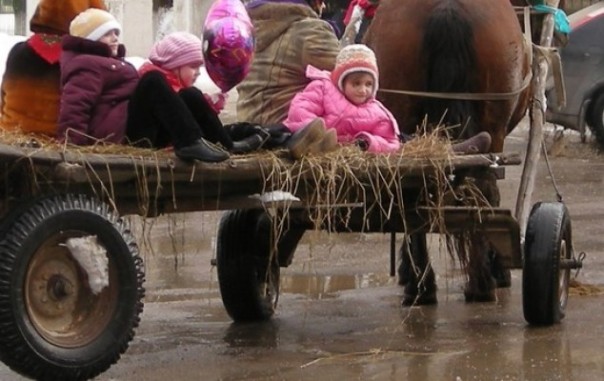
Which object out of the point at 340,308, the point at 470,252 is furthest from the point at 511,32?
the point at 340,308

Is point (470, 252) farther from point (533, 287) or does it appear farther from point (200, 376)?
point (200, 376)

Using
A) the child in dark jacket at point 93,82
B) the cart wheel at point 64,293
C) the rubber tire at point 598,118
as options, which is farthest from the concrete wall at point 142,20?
the cart wheel at point 64,293

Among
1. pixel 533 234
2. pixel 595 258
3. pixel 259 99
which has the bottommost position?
pixel 595 258

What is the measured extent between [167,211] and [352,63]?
1480 millimetres

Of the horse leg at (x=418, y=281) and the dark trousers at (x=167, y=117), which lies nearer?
the dark trousers at (x=167, y=117)

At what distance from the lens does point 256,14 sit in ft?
26.9

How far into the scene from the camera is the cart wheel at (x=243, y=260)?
830 centimetres

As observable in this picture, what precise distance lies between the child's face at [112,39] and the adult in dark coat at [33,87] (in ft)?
0.97

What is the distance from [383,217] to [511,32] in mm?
1838

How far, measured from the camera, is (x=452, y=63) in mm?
8555

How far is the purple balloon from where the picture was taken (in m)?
6.86

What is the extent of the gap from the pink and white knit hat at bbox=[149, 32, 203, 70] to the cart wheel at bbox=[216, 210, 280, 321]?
5.33 feet

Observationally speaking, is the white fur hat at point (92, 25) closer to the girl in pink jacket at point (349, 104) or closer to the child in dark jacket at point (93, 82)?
the child in dark jacket at point (93, 82)

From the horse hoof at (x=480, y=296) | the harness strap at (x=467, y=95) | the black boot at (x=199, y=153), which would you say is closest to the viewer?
the black boot at (x=199, y=153)
